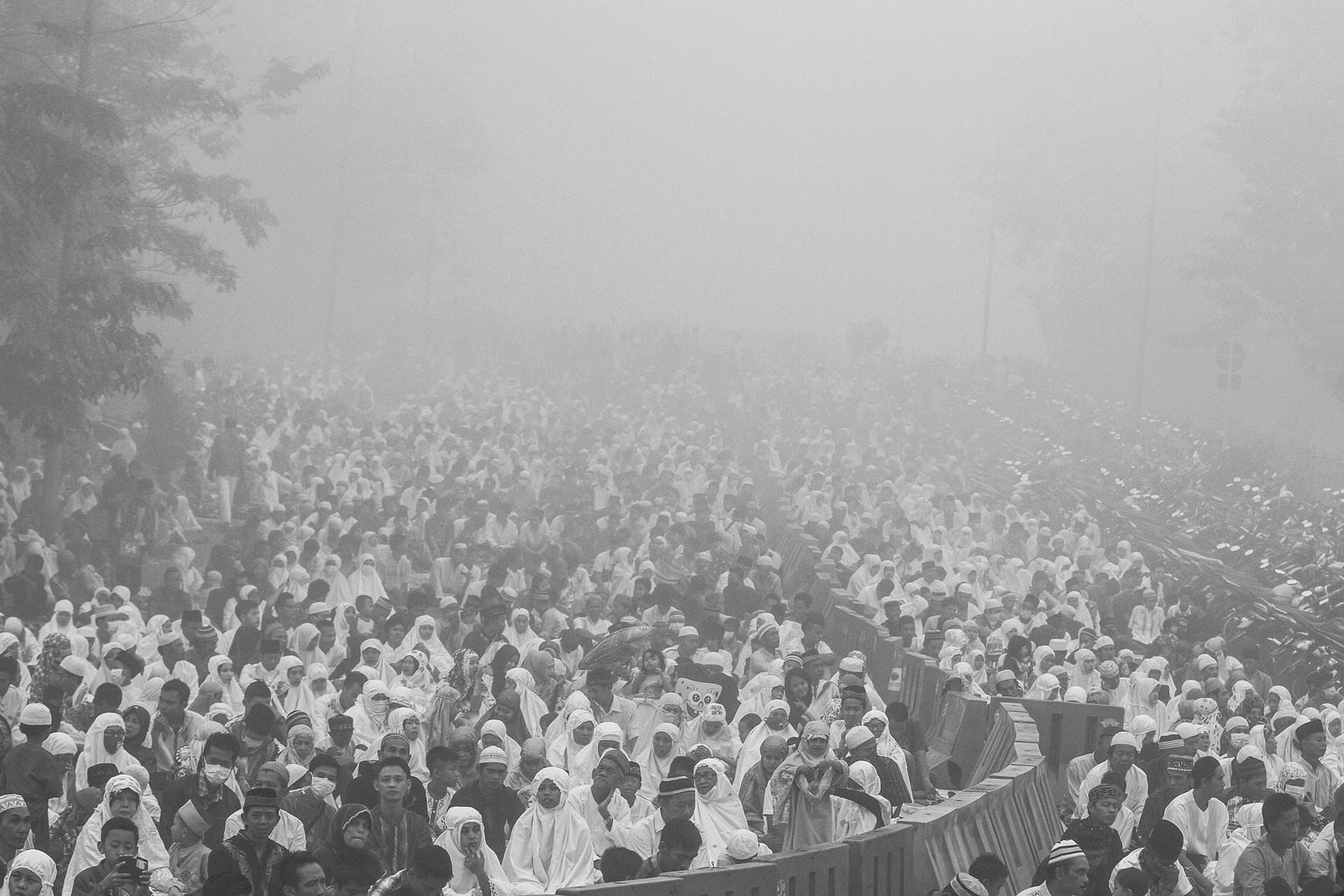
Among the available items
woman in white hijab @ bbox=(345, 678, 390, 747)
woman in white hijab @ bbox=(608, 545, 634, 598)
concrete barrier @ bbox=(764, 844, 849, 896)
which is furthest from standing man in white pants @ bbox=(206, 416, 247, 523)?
concrete barrier @ bbox=(764, 844, 849, 896)

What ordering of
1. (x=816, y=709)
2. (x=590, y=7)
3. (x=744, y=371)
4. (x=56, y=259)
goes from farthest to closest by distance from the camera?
(x=590, y=7)
(x=744, y=371)
(x=56, y=259)
(x=816, y=709)

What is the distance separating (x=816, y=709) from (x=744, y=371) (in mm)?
28326

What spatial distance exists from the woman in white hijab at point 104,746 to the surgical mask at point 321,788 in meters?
1.47

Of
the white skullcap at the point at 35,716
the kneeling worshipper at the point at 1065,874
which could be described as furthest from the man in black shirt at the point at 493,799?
the kneeling worshipper at the point at 1065,874

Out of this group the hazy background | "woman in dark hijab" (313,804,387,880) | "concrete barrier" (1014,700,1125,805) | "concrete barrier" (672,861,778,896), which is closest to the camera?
"woman in dark hijab" (313,804,387,880)

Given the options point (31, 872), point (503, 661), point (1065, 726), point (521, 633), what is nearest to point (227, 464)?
point (521, 633)

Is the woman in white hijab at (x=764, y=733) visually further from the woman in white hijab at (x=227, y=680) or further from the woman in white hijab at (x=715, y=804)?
the woman in white hijab at (x=227, y=680)

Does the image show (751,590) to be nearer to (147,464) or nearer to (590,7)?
(147,464)

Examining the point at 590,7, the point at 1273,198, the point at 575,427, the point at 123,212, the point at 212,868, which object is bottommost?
the point at 212,868

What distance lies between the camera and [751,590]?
17.5 metres

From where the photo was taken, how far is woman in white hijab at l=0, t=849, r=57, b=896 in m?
6.98

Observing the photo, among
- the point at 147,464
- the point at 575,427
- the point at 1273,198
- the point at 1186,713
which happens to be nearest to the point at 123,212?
the point at 147,464

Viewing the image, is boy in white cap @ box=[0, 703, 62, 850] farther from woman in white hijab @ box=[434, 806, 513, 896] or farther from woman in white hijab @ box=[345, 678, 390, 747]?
woman in white hijab @ box=[345, 678, 390, 747]

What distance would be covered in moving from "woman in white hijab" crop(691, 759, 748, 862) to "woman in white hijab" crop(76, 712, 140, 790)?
3.29 m
